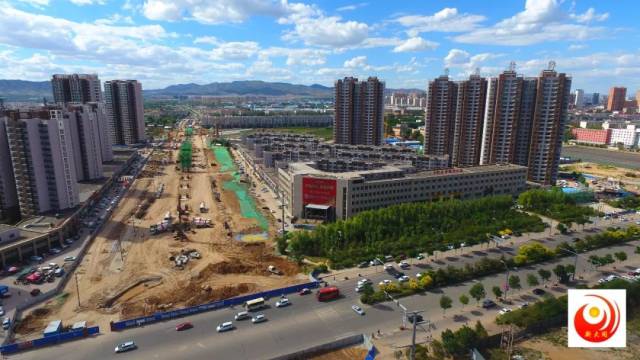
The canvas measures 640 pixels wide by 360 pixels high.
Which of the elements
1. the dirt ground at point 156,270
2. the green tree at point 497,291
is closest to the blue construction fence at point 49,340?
the dirt ground at point 156,270

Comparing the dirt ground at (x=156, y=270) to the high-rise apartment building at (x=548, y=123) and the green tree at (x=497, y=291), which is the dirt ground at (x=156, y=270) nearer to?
the green tree at (x=497, y=291)

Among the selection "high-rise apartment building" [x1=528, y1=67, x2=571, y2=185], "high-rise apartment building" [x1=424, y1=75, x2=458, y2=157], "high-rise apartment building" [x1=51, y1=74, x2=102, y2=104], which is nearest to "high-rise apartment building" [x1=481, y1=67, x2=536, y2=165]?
"high-rise apartment building" [x1=528, y1=67, x2=571, y2=185]

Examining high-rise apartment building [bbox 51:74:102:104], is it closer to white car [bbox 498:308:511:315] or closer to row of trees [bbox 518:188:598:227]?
row of trees [bbox 518:188:598:227]

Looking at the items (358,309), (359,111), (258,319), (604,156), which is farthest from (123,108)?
(604,156)

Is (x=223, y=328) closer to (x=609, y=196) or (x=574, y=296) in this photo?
(x=574, y=296)

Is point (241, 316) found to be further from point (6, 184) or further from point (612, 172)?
point (612, 172)

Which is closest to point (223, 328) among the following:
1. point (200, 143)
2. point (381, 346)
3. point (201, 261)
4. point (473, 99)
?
point (381, 346)
